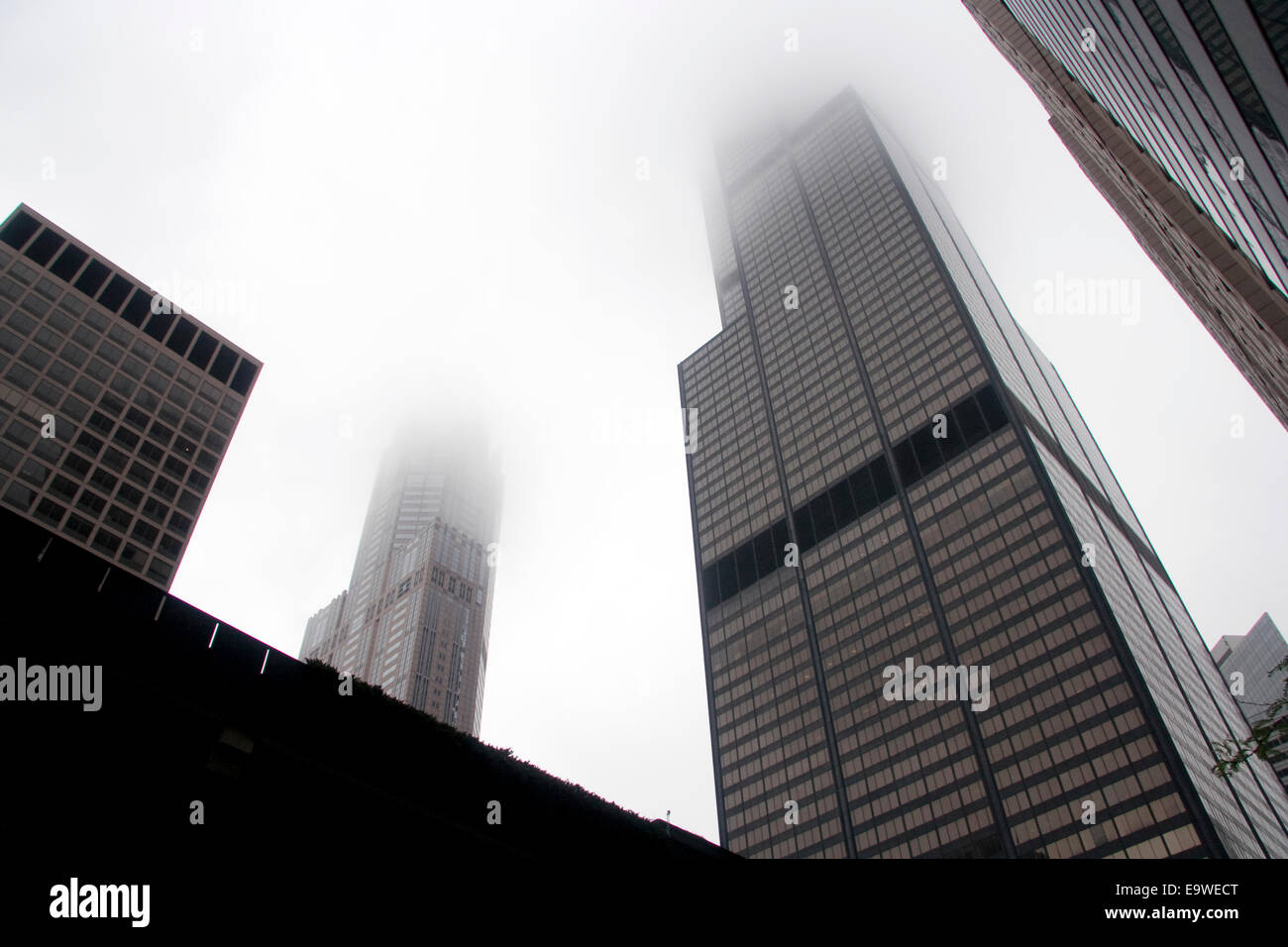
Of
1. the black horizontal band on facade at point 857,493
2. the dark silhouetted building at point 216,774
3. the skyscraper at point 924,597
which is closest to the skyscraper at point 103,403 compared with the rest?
the dark silhouetted building at point 216,774

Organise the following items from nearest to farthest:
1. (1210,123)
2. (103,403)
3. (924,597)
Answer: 1. (1210,123)
2. (103,403)
3. (924,597)

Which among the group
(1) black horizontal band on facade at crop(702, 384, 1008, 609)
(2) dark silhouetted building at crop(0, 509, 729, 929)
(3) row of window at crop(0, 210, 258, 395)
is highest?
(1) black horizontal band on facade at crop(702, 384, 1008, 609)

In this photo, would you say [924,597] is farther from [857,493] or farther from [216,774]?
[216,774]

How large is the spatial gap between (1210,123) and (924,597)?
9885 centimetres

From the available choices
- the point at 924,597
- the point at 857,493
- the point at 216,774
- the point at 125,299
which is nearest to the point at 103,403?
the point at 125,299

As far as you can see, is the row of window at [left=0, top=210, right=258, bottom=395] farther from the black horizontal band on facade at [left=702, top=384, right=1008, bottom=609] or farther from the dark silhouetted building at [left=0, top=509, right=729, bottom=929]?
the dark silhouetted building at [left=0, top=509, right=729, bottom=929]

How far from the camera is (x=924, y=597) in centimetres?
11438

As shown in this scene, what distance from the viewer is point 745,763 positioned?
121 m

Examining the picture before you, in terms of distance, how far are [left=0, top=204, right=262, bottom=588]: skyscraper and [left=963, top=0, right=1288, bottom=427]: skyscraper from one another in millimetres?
77723

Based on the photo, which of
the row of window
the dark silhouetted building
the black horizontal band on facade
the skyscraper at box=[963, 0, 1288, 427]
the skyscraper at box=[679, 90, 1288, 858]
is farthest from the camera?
the black horizontal band on facade

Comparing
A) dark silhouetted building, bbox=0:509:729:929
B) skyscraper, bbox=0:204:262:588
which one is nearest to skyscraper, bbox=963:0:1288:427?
dark silhouetted building, bbox=0:509:729:929

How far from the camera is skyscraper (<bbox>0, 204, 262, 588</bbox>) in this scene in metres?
73.2

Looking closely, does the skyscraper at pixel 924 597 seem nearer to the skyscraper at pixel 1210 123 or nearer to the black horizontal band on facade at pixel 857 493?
the black horizontal band on facade at pixel 857 493
